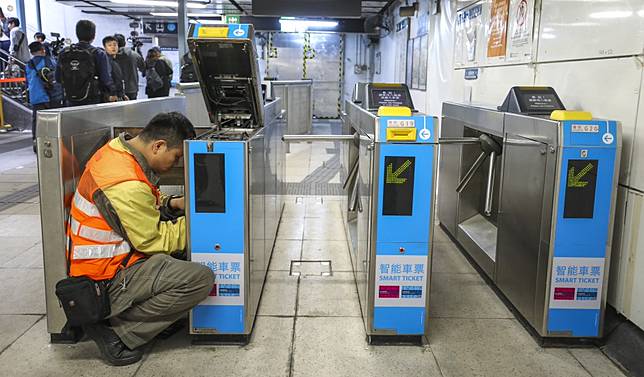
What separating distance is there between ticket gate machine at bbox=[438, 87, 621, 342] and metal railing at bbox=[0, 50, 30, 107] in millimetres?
9313

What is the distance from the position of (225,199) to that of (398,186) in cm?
69

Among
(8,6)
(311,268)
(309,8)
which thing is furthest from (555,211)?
(8,6)

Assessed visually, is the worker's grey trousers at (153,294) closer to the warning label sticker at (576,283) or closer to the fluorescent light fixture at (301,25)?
the warning label sticker at (576,283)

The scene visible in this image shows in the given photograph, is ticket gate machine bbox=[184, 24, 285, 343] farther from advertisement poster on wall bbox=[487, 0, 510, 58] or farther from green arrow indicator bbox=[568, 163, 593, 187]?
advertisement poster on wall bbox=[487, 0, 510, 58]

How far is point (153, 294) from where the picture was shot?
2066 millimetres

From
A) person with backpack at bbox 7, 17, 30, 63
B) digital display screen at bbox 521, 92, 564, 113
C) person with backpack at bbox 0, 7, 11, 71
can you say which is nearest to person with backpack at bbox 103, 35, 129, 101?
digital display screen at bbox 521, 92, 564, 113

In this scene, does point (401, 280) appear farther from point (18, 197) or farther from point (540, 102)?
point (18, 197)

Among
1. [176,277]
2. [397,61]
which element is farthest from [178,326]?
[397,61]

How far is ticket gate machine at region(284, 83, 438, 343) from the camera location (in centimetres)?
215

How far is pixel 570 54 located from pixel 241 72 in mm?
1606

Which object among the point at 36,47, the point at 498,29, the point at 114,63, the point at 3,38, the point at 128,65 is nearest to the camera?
the point at 498,29

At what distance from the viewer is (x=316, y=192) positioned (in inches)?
207

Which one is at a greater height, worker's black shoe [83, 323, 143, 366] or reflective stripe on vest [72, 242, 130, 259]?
reflective stripe on vest [72, 242, 130, 259]

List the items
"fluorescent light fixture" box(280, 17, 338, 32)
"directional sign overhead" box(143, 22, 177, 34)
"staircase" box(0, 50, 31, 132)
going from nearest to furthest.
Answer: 1. "staircase" box(0, 50, 31, 132)
2. "fluorescent light fixture" box(280, 17, 338, 32)
3. "directional sign overhead" box(143, 22, 177, 34)
